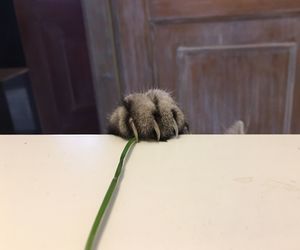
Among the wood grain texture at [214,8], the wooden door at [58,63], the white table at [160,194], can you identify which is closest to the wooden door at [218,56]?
the wood grain texture at [214,8]

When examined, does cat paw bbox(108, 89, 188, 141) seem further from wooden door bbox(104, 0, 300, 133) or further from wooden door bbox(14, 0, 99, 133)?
wooden door bbox(14, 0, 99, 133)

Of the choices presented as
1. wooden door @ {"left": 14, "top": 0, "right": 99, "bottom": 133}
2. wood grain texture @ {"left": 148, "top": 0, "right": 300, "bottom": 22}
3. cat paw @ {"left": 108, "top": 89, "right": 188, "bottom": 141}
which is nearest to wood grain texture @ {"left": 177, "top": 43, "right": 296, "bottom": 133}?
wood grain texture @ {"left": 148, "top": 0, "right": 300, "bottom": 22}

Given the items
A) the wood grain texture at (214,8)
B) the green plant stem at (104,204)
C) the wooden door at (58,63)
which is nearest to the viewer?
the green plant stem at (104,204)

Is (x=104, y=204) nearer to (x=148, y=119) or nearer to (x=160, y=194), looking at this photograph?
(x=160, y=194)

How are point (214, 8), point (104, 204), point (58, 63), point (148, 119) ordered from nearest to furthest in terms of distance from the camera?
point (104, 204), point (148, 119), point (214, 8), point (58, 63)

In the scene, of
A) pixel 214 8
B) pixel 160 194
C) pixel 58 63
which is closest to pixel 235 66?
pixel 214 8

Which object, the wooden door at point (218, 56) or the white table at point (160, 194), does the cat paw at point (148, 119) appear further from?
the wooden door at point (218, 56)
